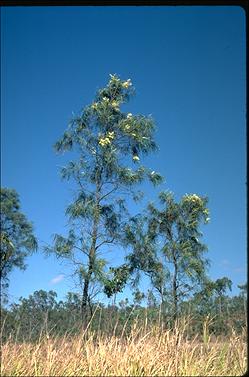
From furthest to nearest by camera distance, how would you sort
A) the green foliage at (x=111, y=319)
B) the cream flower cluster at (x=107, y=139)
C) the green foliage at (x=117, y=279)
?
the cream flower cluster at (x=107, y=139) < the green foliage at (x=117, y=279) < the green foliage at (x=111, y=319)

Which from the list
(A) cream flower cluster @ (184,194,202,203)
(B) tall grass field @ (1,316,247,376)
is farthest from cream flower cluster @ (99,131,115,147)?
(B) tall grass field @ (1,316,247,376)

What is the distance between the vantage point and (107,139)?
956 centimetres

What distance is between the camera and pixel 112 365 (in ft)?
13.7

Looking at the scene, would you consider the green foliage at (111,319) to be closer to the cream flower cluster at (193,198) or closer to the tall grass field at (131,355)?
the tall grass field at (131,355)

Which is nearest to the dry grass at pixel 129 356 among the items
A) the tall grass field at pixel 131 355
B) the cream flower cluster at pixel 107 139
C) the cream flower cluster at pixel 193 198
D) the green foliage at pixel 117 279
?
the tall grass field at pixel 131 355

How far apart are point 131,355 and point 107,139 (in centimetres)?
577

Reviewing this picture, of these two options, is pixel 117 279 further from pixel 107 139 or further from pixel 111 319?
pixel 111 319

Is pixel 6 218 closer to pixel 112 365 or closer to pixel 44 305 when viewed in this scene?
pixel 44 305

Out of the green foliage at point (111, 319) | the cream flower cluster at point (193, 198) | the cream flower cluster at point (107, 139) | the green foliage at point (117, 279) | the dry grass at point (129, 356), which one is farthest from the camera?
the cream flower cluster at point (193, 198)

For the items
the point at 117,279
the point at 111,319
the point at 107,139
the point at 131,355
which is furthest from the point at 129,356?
the point at 107,139

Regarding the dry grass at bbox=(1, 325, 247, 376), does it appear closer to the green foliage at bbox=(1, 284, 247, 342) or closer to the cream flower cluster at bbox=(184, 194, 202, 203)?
the green foliage at bbox=(1, 284, 247, 342)

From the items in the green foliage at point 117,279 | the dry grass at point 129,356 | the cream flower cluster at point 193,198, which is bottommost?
the dry grass at point 129,356

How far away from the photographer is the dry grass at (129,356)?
13.5ft

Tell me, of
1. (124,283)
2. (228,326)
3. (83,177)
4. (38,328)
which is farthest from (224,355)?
(83,177)
